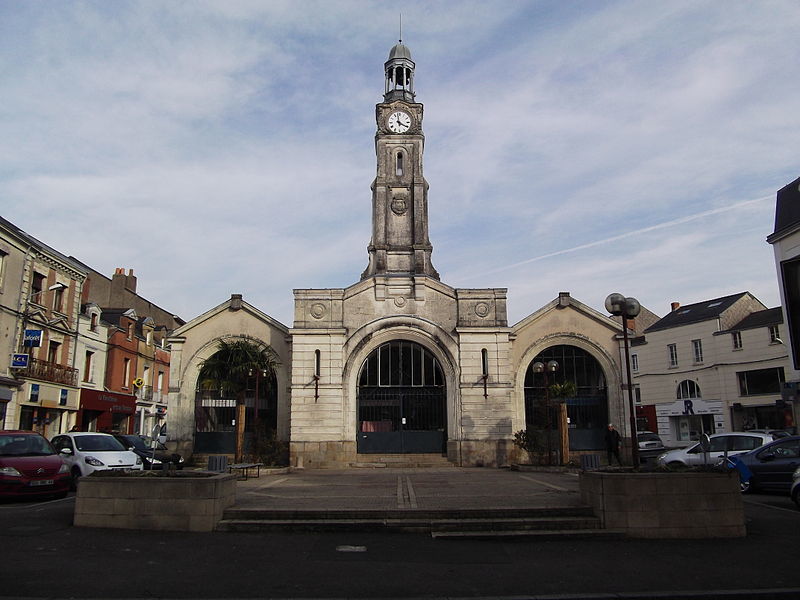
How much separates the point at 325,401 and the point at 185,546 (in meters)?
15.6

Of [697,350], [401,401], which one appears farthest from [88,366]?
[697,350]

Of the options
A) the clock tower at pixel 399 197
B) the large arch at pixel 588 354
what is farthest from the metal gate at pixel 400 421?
the clock tower at pixel 399 197

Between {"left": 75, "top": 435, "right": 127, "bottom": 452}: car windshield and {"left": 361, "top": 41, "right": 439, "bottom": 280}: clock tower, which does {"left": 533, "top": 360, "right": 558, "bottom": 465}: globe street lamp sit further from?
{"left": 75, "top": 435, "right": 127, "bottom": 452}: car windshield

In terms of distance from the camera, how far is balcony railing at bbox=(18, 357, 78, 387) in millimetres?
27297

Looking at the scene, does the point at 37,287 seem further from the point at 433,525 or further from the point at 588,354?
the point at 433,525

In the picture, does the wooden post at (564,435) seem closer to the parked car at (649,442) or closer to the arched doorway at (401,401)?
the arched doorway at (401,401)

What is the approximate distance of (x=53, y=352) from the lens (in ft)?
98.3

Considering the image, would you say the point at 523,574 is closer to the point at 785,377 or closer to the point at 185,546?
the point at 185,546

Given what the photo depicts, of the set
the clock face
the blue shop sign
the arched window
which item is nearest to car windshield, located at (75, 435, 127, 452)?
the blue shop sign

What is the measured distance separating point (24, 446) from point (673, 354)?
119 ft

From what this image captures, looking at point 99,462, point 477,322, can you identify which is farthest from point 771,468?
point 99,462

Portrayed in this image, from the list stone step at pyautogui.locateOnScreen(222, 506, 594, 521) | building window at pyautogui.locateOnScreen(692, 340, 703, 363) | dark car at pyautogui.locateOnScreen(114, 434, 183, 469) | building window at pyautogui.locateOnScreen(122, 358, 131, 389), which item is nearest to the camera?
stone step at pyautogui.locateOnScreen(222, 506, 594, 521)

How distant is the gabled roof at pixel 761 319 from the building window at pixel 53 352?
35.5 m

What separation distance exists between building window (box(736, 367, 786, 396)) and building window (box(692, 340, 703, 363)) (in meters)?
2.76
